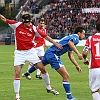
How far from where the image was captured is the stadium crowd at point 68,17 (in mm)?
49650

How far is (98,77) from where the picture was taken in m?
10.7

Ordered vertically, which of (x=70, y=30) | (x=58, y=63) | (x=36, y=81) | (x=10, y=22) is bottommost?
(x=70, y=30)

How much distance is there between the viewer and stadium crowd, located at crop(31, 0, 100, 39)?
163ft

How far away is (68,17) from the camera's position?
2060 inches

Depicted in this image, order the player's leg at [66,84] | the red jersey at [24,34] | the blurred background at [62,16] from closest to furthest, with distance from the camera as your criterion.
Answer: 1. the player's leg at [66,84]
2. the red jersey at [24,34]
3. the blurred background at [62,16]

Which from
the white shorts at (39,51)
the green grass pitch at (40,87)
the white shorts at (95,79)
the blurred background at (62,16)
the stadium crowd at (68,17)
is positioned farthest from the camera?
the blurred background at (62,16)

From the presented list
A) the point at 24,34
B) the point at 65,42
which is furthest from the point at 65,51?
the point at 24,34

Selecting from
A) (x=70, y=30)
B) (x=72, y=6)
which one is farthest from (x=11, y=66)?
(x=72, y=6)

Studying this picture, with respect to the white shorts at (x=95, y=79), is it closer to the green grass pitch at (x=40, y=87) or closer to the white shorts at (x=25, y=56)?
the green grass pitch at (x=40, y=87)

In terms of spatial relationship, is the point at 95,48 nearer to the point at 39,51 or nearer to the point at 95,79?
the point at 95,79

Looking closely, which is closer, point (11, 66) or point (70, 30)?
point (11, 66)

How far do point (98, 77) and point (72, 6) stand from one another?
145ft

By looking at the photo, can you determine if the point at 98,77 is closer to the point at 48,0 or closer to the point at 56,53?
the point at 56,53

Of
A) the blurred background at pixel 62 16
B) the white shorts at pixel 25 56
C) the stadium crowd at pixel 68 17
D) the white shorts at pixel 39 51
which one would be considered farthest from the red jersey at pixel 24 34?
the stadium crowd at pixel 68 17
